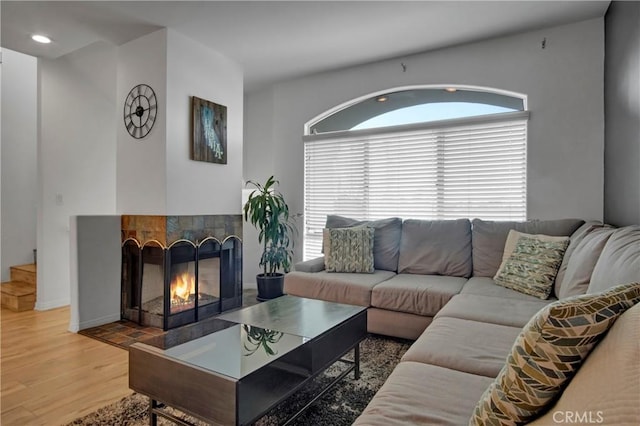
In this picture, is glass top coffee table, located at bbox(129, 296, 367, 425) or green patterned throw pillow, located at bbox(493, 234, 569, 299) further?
green patterned throw pillow, located at bbox(493, 234, 569, 299)

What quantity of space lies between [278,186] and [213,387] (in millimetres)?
3472

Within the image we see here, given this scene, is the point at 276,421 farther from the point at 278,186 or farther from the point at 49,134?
the point at 49,134

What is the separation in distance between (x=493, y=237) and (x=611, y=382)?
2.56m

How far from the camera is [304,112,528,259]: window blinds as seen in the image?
3332mm

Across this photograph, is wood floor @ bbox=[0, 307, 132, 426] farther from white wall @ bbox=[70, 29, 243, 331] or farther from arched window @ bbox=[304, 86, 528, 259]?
Answer: arched window @ bbox=[304, 86, 528, 259]

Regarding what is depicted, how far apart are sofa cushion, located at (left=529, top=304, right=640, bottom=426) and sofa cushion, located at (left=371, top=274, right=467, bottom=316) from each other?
1834mm

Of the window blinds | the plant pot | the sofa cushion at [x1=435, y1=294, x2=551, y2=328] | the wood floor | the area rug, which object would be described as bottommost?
the wood floor

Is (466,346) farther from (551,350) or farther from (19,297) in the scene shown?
(19,297)

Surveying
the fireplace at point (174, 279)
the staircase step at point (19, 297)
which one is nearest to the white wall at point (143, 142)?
the fireplace at point (174, 279)

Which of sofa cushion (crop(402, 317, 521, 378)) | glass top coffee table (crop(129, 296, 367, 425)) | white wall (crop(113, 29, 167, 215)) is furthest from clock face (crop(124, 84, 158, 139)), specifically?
sofa cushion (crop(402, 317, 521, 378))

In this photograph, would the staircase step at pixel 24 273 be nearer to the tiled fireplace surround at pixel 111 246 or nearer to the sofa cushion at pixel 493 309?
the tiled fireplace surround at pixel 111 246

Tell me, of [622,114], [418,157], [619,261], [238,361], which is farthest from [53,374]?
[622,114]

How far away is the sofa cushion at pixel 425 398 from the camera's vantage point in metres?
1.01

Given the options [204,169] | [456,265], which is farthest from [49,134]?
[456,265]
